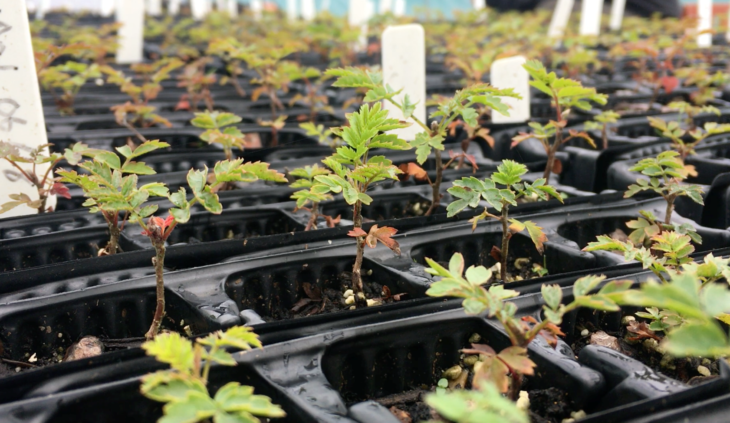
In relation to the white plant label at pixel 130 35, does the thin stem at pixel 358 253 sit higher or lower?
lower

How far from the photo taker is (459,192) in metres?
1.23

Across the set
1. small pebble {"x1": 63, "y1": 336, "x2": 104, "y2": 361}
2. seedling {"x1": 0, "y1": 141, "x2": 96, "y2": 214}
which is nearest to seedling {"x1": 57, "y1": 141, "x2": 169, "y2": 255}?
seedling {"x1": 0, "y1": 141, "x2": 96, "y2": 214}

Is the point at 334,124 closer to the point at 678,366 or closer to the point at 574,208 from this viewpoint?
the point at 574,208

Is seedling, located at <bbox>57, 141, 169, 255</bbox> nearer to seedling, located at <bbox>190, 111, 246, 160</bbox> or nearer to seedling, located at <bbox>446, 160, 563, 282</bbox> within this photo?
seedling, located at <bbox>190, 111, 246, 160</bbox>

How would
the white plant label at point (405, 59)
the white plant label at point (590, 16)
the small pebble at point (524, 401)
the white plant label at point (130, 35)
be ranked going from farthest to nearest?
the white plant label at point (590, 16), the white plant label at point (130, 35), the white plant label at point (405, 59), the small pebble at point (524, 401)

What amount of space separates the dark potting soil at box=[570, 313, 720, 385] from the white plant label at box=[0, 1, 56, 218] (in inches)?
52.7

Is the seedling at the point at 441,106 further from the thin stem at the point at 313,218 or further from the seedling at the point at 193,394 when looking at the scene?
the seedling at the point at 193,394

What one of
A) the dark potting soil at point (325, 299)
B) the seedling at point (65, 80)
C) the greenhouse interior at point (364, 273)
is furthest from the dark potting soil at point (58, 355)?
the seedling at point (65, 80)

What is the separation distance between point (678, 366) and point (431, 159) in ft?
4.07

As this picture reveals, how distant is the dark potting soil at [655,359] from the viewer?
3.34 ft

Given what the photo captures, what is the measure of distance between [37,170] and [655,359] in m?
1.46

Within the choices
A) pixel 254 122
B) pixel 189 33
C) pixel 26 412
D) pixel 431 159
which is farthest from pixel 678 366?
pixel 189 33

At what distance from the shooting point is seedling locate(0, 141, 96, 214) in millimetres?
1364

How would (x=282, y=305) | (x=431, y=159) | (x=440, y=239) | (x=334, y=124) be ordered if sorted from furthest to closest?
(x=334, y=124)
(x=431, y=159)
(x=440, y=239)
(x=282, y=305)
